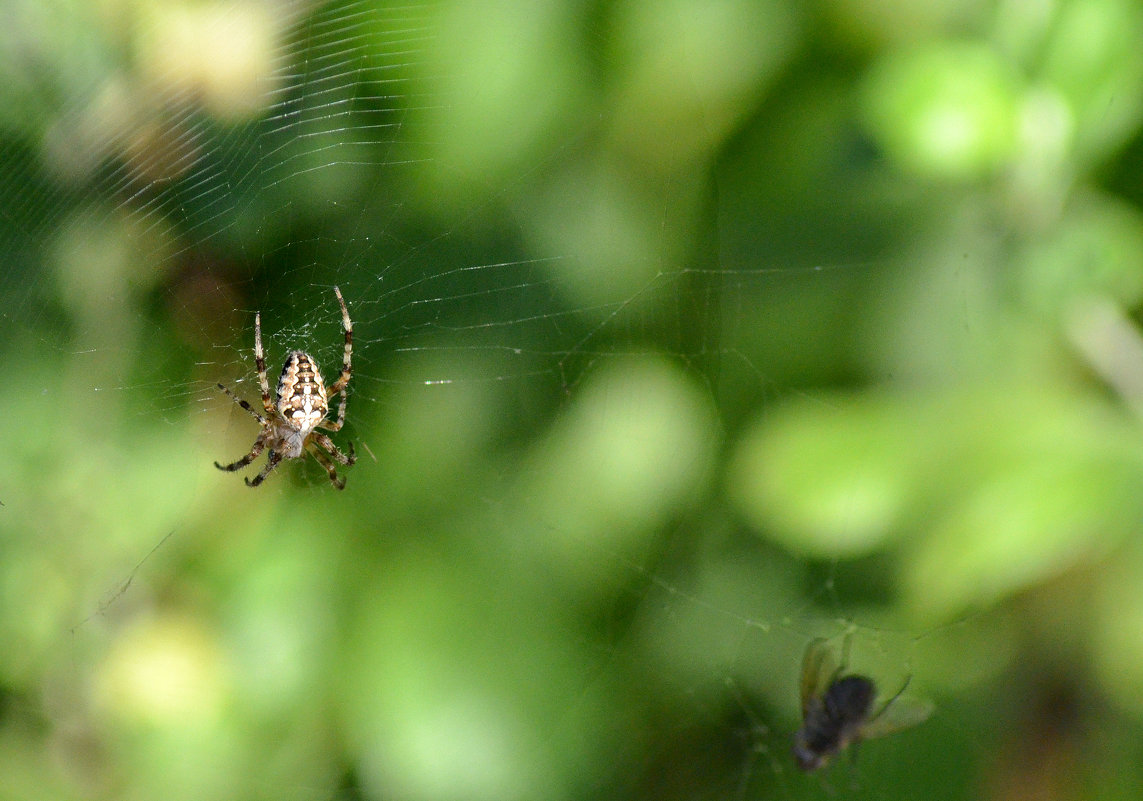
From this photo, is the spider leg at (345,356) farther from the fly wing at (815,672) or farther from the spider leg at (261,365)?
the fly wing at (815,672)

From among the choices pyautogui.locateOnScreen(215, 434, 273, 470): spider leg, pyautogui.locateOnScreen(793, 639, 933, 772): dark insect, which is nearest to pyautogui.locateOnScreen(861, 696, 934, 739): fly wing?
pyautogui.locateOnScreen(793, 639, 933, 772): dark insect

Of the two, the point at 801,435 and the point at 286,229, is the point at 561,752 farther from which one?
the point at 286,229

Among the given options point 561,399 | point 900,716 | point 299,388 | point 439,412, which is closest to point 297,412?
point 299,388

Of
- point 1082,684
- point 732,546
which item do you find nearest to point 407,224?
point 732,546

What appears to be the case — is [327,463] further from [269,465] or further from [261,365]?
[261,365]

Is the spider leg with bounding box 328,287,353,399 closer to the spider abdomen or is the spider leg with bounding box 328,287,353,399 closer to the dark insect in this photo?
the spider abdomen

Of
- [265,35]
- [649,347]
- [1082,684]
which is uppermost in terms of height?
[265,35]
